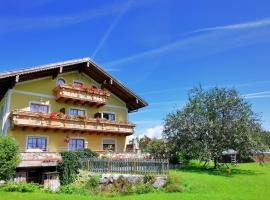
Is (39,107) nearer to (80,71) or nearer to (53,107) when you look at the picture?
(53,107)

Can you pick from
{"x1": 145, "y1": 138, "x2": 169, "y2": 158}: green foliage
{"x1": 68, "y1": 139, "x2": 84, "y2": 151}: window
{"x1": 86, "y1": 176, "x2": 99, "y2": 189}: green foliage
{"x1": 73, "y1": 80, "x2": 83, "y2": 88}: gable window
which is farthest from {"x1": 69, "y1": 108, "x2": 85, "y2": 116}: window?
{"x1": 86, "y1": 176, "x2": 99, "y2": 189}: green foliage

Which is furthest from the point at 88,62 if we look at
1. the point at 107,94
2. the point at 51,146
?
the point at 51,146

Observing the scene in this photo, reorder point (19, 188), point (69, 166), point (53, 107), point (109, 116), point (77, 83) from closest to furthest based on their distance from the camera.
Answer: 1. point (19, 188)
2. point (69, 166)
3. point (53, 107)
4. point (77, 83)
5. point (109, 116)

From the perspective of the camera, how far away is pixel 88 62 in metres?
29.1

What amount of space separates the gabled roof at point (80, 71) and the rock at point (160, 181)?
14.4 metres

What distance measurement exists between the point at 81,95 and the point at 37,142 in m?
6.07


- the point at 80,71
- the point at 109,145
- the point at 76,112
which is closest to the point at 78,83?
the point at 80,71

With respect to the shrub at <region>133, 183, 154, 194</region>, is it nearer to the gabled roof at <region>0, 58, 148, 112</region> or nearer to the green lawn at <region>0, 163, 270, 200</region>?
the green lawn at <region>0, 163, 270, 200</region>

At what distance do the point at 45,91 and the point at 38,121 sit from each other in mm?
3741

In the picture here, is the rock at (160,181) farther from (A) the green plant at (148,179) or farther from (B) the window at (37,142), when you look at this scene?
(B) the window at (37,142)

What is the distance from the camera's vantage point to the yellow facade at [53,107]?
1010 inches

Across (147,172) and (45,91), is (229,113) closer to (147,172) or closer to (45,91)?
(147,172)

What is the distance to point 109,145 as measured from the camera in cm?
3123

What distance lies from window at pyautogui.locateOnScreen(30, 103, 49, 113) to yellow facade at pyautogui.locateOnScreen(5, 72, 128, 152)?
311 mm
